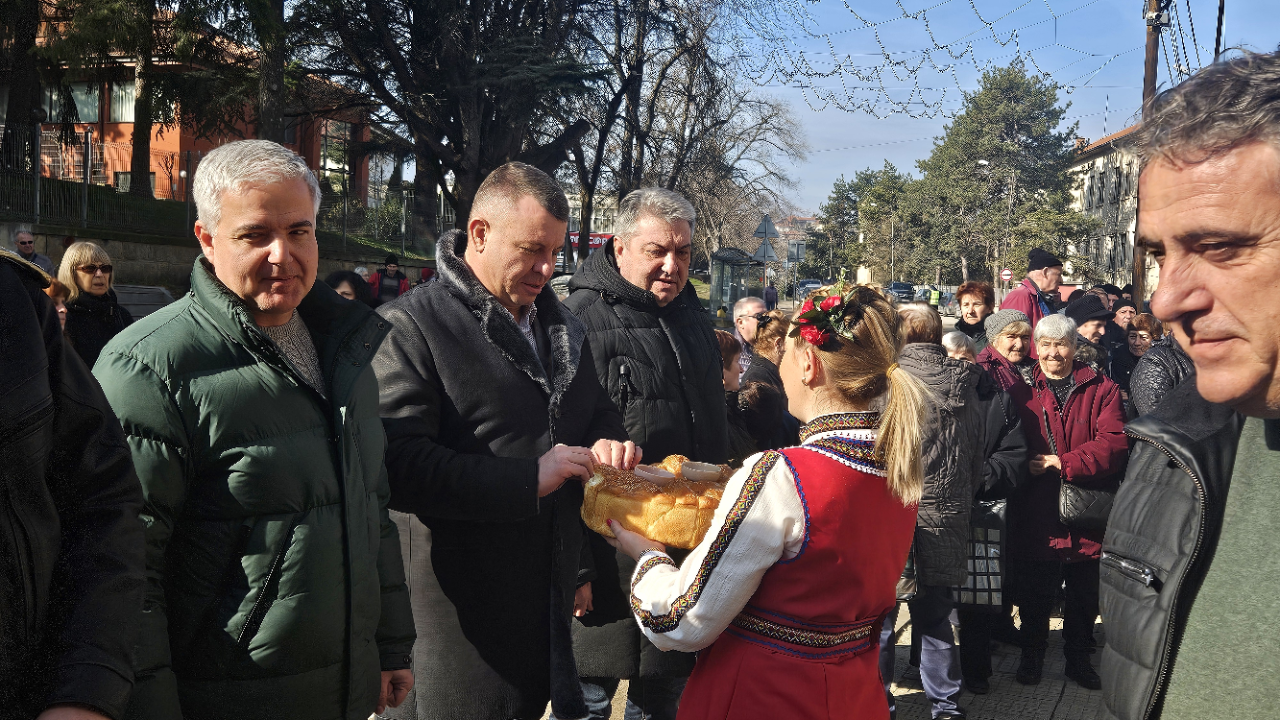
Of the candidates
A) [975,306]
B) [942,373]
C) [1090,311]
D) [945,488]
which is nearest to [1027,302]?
[1090,311]

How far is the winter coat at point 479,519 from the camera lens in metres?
2.87

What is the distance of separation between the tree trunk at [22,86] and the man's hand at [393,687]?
16.9 m

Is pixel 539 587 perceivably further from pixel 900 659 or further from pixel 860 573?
pixel 900 659

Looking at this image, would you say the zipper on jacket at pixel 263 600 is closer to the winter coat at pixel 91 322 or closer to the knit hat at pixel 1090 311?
the winter coat at pixel 91 322

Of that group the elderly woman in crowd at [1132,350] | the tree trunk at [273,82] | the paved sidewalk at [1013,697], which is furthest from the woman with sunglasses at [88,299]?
the tree trunk at [273,82]

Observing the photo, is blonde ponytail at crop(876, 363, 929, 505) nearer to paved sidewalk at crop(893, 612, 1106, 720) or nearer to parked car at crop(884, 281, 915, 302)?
paved sidewalk at crop(893, 612, 1106, 720)

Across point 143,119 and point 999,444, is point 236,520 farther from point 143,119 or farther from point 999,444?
point 143,119

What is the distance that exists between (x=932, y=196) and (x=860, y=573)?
68.5 metres

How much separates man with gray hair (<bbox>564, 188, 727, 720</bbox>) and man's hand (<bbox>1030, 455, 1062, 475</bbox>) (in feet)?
7.89

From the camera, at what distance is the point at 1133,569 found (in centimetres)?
162

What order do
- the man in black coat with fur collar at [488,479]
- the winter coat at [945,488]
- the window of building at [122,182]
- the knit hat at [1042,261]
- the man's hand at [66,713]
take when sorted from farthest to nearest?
the window of building at [122,182]
the knit hat at [1042,261]
the winter coat at [945,488]
the man in black coat with fur collar at [488,479]
the man's hand at [66,713]

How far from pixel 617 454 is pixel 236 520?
46.9 inches

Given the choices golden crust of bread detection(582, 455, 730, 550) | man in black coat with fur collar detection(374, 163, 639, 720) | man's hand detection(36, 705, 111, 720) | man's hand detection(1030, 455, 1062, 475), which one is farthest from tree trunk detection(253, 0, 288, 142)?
man's hand detection(36, 705, 111, 720)

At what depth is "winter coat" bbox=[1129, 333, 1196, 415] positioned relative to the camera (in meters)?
5.04
